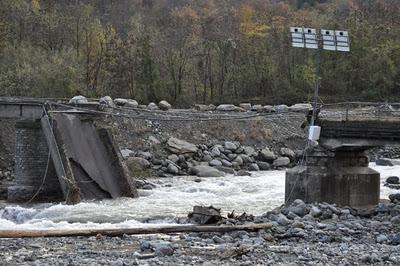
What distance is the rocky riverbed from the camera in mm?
15617

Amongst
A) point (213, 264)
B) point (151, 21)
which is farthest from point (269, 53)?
point (213, 264)

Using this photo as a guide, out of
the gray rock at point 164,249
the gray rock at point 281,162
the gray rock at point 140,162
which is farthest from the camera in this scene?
the gray rock at point 281,162

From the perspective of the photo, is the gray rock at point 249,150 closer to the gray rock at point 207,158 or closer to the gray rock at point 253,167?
the gray rock at point 253,167

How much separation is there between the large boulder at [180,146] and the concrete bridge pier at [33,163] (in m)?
11.5

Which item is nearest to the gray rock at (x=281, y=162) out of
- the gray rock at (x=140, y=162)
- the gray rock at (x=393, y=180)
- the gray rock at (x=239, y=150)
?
the gray rock at (x=239, y=150)

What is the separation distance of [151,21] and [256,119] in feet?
145

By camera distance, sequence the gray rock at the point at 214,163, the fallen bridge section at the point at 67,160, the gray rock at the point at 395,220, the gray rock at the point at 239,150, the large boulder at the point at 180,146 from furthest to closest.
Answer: the gray rock at the point at 239,150
the large boulder at the point at 180,146
the gray rock at the point at 214,163
the fallen bridge section at the point at 67,160
the gray rock at the point at 395,220

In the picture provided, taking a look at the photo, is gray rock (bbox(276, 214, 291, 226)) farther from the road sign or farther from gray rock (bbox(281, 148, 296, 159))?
gray rock (bbox(281, 148, 296, 159))

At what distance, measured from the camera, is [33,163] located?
30594mm

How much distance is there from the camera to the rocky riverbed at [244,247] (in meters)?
15.6

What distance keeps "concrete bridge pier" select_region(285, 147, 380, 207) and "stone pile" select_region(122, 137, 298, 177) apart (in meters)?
11.7

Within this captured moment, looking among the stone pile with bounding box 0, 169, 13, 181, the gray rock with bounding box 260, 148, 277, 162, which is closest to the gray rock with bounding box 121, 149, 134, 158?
the stone pile with bounding box 0, 169, 13, 181

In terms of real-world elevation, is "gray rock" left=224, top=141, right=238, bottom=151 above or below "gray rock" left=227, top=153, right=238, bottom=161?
above

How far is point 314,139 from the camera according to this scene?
26.3 meters
